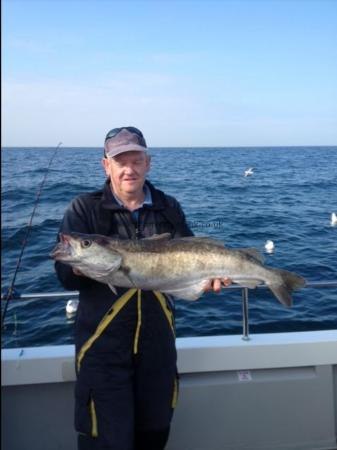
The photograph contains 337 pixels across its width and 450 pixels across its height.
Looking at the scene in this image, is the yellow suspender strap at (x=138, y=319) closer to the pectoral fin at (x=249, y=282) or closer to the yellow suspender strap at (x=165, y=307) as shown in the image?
the yellow suspender strap at (x=165, y=307)

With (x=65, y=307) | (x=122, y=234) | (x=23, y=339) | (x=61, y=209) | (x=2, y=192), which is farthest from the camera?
(x=61, y=209)

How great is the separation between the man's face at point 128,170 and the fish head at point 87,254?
40 cm

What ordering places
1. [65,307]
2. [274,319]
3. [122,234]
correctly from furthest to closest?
[65,307]
[274,319]
[122,234]

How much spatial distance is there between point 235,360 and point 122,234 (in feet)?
5.40

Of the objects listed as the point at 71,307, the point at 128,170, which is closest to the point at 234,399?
the point at 128,170

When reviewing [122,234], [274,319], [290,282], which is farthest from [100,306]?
[274,319]

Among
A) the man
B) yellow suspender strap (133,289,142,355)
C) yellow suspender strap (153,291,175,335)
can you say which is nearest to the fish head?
the man

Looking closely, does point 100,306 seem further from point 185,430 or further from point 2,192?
point 185,430

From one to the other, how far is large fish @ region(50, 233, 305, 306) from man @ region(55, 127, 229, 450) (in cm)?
11

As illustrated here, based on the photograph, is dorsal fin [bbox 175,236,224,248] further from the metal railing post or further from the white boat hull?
the white boat hull

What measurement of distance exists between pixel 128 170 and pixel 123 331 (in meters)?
1.04

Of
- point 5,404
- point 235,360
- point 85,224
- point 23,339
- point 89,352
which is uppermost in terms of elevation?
point 85,224

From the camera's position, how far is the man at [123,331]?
3076mm

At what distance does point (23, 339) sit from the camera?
24.7 feet
